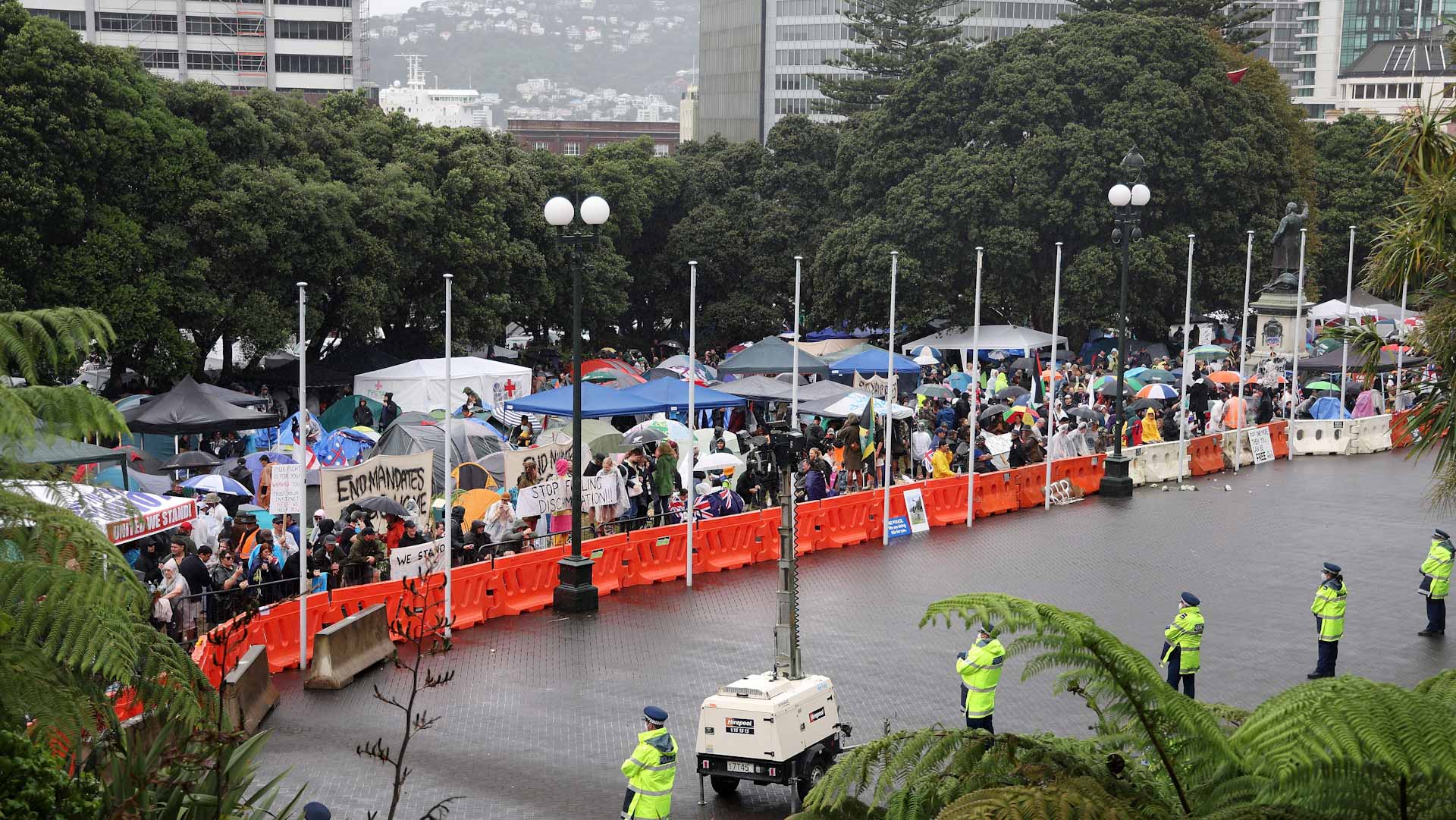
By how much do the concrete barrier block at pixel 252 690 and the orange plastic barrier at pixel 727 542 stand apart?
826 centimetres

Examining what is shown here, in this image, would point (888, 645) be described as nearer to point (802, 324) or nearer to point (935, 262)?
point (935, 262)

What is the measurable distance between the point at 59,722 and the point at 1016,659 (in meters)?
12.4

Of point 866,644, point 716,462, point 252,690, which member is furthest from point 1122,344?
point 252,690

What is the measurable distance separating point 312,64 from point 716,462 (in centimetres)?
7569

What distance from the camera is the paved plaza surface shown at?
1447 centimetres

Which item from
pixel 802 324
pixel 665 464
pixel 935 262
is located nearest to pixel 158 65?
pixel 802 324

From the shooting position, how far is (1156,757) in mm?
7973

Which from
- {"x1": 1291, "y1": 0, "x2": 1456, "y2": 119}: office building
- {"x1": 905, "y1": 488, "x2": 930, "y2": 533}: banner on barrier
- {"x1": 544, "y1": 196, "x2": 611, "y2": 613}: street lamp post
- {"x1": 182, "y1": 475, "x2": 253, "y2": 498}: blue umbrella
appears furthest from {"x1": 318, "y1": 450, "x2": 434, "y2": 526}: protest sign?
{"x1": 1291, "y1": 0, "x2": 1456, "y2": 119}: office building

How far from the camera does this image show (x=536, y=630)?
65.4 feet

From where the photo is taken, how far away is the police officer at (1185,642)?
16.2 m

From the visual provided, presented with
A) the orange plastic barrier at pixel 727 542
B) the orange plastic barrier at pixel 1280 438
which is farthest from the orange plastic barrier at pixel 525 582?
the orange plastic barrier at pixel 1280 438

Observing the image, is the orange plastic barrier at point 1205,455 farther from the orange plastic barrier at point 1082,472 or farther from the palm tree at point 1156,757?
the palm tree at point 1156,757

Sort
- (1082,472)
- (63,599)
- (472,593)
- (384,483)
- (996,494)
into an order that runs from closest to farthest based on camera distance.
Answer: (63,599) < (472,593) < (384,483) < (996,494) < (1082,472)

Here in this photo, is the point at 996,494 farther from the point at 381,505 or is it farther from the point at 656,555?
the point at 381,505
